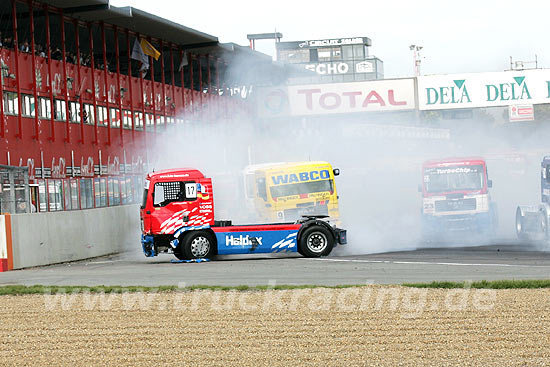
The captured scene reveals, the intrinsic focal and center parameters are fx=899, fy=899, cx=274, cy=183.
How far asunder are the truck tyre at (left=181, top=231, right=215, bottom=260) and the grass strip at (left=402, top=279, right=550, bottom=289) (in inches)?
318

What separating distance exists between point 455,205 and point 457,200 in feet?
0.57

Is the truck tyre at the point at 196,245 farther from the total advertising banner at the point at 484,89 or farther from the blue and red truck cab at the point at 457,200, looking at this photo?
the total advertising banner at the point at 484,89

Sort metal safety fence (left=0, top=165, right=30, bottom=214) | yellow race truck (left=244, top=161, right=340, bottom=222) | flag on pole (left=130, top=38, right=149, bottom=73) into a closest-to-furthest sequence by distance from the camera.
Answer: metal safety fence (left=0, top=165, right=30, bottom=214) < yellow race truck (left=244, top=161, right=340, bottom=222) < flag on pole (left=130, top=38, right=149, bottom=73)

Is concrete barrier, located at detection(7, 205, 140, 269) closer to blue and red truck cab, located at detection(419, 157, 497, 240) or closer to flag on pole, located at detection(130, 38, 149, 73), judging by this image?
blue and red truck cab, located at detection(419, 157, 497, 240)

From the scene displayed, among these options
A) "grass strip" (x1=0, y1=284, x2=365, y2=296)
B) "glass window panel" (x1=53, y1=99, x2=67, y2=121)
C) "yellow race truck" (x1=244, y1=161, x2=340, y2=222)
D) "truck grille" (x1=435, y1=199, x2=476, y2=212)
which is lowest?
"grass strip" (x1=0, y1=284, x2=365, y2=296)

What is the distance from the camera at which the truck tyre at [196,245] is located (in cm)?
2258

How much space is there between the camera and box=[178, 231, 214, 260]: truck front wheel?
74.1 ft

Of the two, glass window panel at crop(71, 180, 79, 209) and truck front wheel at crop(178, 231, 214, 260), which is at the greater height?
glass window panel at crop(71, 180, 79, 209)

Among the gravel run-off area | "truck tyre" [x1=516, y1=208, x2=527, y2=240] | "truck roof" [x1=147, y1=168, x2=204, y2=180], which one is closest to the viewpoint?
the gravel run-off area

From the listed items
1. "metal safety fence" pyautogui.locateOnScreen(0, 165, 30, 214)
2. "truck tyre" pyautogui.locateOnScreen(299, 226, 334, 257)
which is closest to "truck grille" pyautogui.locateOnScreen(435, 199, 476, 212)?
"truck tyre" pyautogui.locateOnScreen(299, 226, 334, 257)

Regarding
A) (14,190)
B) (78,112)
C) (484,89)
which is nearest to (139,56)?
(78,112)

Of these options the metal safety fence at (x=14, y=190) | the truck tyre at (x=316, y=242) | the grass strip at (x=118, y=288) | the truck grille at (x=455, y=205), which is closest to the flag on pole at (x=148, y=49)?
the truck grille at (x=455, y=205)

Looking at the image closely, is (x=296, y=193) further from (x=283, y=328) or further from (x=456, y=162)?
(x=283, y=328)

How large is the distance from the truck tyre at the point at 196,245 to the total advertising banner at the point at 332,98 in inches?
862
